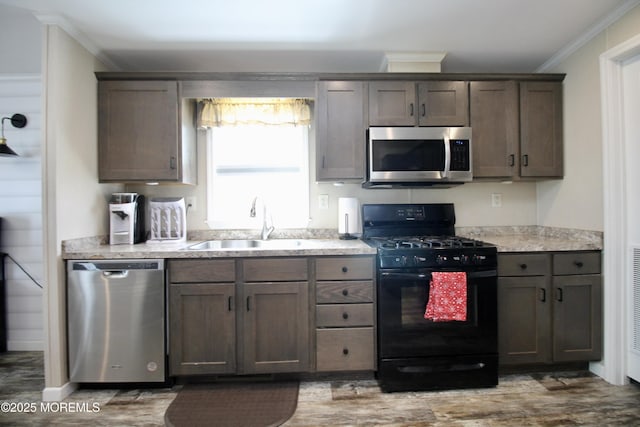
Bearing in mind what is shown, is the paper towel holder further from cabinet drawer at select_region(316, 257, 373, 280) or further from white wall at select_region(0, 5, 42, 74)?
white wall at select_region(0, 5, 42, 74)

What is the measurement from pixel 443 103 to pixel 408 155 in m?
0.52

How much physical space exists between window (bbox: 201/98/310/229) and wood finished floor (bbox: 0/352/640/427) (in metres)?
1.36

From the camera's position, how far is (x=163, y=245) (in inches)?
89.8

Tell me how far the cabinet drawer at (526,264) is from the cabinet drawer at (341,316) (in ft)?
3.42

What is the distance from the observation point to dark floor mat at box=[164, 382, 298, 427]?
1706 mm

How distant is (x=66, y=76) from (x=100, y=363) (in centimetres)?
191

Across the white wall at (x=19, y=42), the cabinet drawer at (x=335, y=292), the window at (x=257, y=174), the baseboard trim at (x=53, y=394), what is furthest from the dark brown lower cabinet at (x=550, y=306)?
the white wall at (x=19, y=42)

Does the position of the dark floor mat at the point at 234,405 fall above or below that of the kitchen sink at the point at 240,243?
below

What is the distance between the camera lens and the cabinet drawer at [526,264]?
2.11 m

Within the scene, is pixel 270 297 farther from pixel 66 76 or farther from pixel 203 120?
pixel 66 76

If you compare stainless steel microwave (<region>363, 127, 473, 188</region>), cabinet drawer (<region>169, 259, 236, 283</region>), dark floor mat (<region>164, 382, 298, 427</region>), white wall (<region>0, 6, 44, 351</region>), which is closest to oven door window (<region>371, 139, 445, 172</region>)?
stainless steel microwave (<region>363, 127, 473, 188</region>)

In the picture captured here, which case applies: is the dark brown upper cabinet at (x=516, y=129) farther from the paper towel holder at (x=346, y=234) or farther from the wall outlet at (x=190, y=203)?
the wall outlet at (x=190, y=203)

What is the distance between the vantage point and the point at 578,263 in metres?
2.12

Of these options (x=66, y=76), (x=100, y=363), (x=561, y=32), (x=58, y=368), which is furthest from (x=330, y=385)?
(x=561, y=32)
